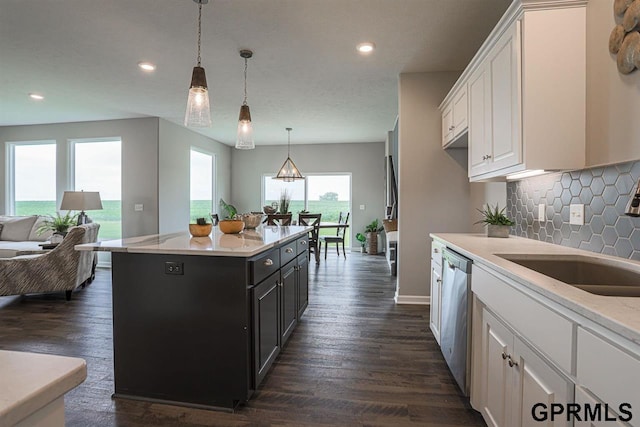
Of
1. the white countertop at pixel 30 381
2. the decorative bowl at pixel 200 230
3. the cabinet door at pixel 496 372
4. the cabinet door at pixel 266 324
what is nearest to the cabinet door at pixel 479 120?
the cabinet door at pixel 496 372

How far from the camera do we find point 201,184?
7.12 meters

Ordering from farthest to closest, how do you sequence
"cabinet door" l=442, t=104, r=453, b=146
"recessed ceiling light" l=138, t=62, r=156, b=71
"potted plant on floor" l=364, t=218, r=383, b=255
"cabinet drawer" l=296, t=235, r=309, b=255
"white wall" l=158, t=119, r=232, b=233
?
"potted plant on floor" l=364, t=218, r=383, b=255
"white wall" l=158, t=119, r=232, b=233
"recessed ceiling light" l=138, t=62, r=156, b=71
"cabinet door" l=442, t=104, r=453, b=146
"cabinet drawer" l=296, t=235, r=309, b=255

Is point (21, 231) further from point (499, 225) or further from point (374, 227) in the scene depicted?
Answer: point (499, 225)

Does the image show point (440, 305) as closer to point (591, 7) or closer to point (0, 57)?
point (591, 7)

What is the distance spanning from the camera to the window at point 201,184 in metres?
6.75

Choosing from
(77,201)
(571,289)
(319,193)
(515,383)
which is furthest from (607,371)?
(319,193)

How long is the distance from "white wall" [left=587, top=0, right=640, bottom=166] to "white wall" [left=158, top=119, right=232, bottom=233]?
5589 mm

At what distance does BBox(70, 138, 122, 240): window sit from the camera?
5.79 m

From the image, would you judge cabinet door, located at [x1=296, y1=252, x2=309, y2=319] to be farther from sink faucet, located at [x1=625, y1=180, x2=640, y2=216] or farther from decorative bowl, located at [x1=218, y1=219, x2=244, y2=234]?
sink faucet, located at [x1=625, y1=180, x2=640, y2=216]

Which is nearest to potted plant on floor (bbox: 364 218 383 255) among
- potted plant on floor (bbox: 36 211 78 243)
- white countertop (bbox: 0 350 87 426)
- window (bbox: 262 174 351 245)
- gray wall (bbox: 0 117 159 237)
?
window (bbox: 262 174 351 245)

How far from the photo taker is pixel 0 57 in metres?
3.26

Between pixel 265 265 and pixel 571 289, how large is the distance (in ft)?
4.91

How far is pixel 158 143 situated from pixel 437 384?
5349 millimetres

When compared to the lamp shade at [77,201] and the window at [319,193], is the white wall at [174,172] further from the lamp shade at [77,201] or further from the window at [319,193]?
the window at [319,193]
